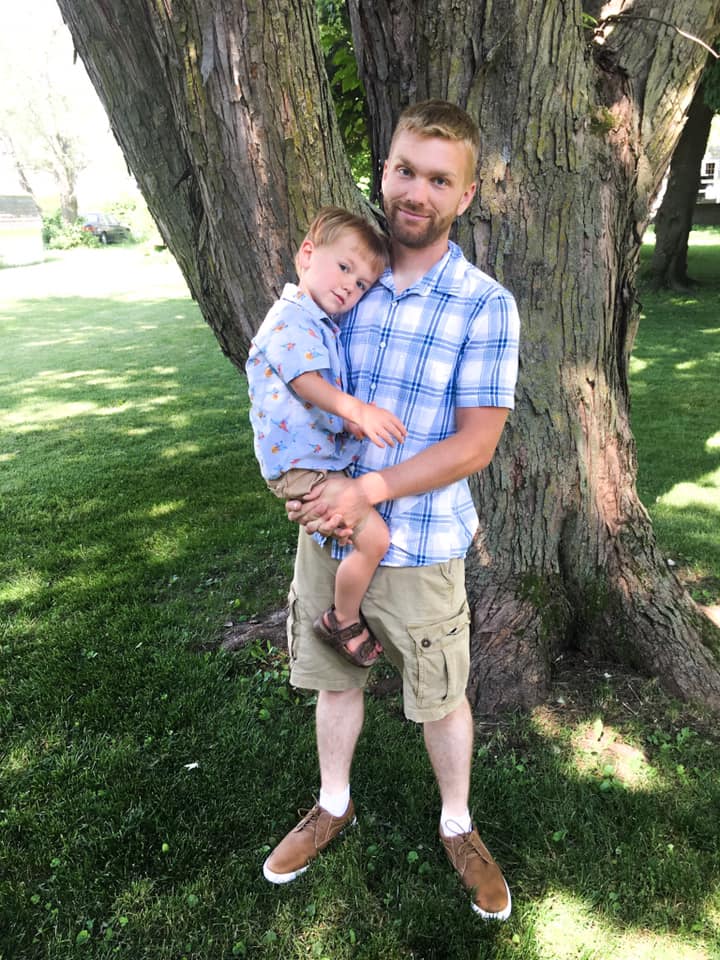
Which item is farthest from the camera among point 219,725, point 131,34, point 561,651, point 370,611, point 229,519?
point 229,519

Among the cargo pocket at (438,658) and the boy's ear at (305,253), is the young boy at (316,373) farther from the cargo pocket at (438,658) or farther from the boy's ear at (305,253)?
the cargo pocket at (438,658)

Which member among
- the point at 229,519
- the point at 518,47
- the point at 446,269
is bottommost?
the point at 229,519

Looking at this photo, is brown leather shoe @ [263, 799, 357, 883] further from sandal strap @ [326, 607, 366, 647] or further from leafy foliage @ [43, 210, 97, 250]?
leafy foliage @ [43, 210, 97, 250]

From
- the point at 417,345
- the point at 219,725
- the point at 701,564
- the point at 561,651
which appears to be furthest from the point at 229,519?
the point at 417,345

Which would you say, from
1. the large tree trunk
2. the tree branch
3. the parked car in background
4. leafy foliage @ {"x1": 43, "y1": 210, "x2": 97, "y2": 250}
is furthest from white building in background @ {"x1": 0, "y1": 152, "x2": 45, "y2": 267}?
the tree branch

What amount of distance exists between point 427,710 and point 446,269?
4.11 feet

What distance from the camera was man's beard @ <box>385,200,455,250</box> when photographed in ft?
6.31

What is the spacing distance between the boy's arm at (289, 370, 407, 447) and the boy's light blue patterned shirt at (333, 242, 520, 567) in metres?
0.14

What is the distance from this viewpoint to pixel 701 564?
4227mm

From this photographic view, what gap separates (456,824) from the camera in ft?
7.80

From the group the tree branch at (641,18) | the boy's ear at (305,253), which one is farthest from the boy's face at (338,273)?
the tree branch at (641,18)

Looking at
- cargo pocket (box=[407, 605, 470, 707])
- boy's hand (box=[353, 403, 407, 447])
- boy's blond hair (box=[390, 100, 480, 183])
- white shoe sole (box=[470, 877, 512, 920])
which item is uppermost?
boy's blond hair (box=[390, 100, 480, 183])

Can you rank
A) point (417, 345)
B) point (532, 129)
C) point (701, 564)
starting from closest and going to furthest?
point (417, 345) < point (532, 129) < point (701, 564)

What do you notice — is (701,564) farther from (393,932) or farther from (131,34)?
(131,34)
